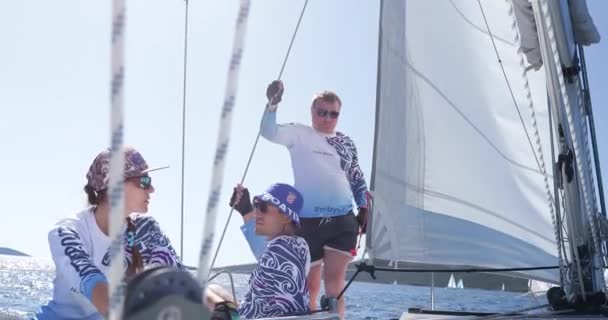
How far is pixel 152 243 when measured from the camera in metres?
2.34

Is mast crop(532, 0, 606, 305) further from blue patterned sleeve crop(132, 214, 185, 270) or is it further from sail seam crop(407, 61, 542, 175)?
blue patterned sleeve crop(132, 214, 185, 270)

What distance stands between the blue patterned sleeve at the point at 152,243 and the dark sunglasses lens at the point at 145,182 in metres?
0.25

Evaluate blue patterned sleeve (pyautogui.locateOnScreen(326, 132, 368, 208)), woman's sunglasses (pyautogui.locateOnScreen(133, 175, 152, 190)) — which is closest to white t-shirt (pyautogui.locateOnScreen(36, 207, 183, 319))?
woman's sunglasses (pyautogui.locateOnScreen(133, 175, 152, 190))

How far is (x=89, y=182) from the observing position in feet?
7.34

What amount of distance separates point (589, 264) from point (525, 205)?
2.22 feet

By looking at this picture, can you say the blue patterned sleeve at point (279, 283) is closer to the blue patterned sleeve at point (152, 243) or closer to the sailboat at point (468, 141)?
the blue patterned sleeve at point (152, 243)

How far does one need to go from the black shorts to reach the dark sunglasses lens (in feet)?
5.19

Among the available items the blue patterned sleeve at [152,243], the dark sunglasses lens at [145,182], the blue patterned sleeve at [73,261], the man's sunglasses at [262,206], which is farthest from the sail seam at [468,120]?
the blue patterned sleeve at [73,261]

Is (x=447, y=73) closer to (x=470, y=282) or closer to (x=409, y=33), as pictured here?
(x=409, y=33)

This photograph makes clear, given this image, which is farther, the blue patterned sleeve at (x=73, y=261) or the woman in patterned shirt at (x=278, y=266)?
the woman in patterned shirt at (x=278, y=266)

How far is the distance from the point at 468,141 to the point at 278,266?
6.21ft

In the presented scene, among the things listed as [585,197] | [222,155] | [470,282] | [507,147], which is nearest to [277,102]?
[507,147]

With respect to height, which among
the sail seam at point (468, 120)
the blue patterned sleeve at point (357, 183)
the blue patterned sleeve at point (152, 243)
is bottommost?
the blue patterned sleeve at point (152, 243)

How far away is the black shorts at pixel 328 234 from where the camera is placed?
3.72m
